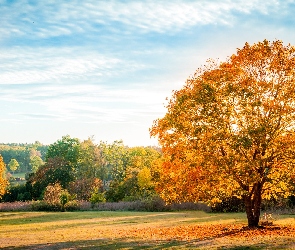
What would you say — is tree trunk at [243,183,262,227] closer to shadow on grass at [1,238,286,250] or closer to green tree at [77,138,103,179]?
shadow on grass at [1,238,286,250]

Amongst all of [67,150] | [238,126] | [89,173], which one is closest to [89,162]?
[89,173]

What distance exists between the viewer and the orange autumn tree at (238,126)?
2175 cm

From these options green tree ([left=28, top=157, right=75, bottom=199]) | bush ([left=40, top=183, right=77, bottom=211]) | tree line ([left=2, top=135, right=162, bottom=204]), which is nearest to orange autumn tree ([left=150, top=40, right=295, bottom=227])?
bush ([left=40, top=183, right=77, bottom=211])

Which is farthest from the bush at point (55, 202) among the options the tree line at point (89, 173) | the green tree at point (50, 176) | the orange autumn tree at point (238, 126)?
the orange autumn tree at point (238, 126)

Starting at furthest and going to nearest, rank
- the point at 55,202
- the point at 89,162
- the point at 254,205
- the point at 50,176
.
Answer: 1. the point at 89,162
2. the point at 50,176
3. the point at 55,202
4. the point at 254,205

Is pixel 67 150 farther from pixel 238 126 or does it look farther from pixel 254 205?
pixel 238 126

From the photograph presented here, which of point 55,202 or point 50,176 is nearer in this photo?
point 55,202

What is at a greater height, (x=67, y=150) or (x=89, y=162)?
(x=67, y=150)

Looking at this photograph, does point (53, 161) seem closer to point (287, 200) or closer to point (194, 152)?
point (287, 200)

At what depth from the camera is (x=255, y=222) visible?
80.8 feet

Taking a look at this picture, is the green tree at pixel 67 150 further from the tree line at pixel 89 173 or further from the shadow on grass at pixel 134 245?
the shadow on grass at pixel 134 245

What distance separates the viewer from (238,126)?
73.8 feet

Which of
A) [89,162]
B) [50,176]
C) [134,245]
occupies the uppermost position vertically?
[89,162]

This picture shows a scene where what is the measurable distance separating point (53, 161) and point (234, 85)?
62034mm
